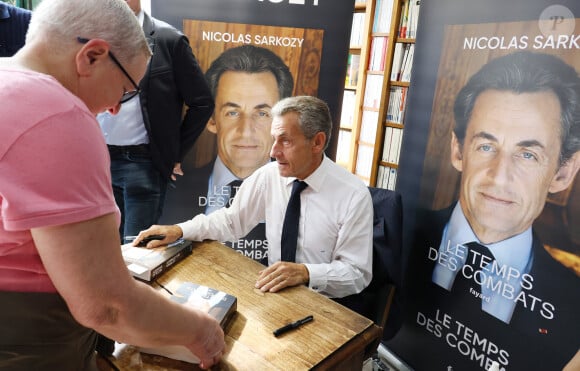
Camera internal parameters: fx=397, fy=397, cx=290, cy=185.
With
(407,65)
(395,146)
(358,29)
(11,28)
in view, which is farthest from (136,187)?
(358,29)

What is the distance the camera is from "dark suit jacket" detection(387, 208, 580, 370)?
5.15ft

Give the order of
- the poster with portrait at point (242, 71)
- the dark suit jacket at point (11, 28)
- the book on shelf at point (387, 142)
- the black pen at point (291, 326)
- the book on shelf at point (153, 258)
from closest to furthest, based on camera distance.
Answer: the black pen at point (291, 326) → the book on shelf at point (153, 258) → the dark suit jacket at point (11, 28) → the poster with portrait at point (242, 71) → the book on shelf at point (387, 142)

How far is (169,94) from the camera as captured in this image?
2.22 meters

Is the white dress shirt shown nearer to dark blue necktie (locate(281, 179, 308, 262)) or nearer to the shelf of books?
dark blue necktie (locate(281, 179, 308, 262))

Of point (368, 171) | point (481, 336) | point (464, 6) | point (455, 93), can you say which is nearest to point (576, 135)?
point (455, 93)

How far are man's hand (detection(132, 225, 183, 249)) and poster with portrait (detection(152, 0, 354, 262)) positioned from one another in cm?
122

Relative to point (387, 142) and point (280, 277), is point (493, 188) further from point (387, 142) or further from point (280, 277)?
point (387, 142)

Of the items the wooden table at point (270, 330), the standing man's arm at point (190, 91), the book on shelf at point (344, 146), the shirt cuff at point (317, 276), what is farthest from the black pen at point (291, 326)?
the book on shelf at point (344, 146)

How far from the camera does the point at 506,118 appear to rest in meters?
1.73

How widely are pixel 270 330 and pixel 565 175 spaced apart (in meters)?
1.28

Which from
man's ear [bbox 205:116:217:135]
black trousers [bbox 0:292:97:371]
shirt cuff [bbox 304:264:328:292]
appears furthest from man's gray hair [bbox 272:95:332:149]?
black trousers [bbox 0:292:97:371]

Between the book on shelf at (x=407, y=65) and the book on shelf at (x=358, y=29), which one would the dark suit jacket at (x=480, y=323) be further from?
the book on shelf at (x=358, y=29)

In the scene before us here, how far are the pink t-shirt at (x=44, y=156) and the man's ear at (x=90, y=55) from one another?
0.07 metres

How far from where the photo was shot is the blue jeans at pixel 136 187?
7.31 ft
